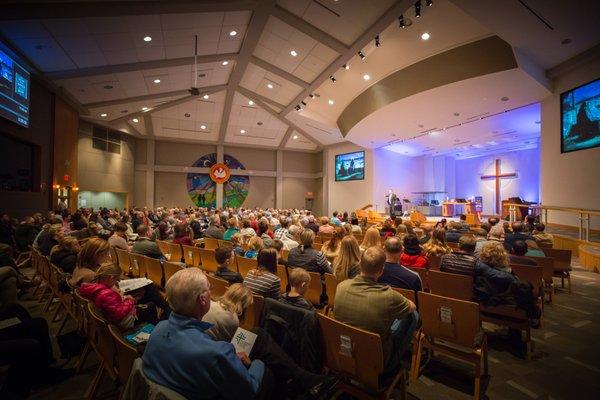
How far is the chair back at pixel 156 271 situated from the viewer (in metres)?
3.93

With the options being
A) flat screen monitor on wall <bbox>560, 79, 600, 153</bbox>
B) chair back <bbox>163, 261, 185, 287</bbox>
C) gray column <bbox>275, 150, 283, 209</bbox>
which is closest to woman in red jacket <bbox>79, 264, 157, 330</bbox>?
chair back <bbox>163, 261, 185, 287</bbox>

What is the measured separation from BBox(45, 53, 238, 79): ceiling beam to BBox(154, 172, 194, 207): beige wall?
955cm

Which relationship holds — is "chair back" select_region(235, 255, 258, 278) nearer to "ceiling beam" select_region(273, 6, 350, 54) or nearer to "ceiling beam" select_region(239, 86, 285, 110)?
"ceiling beam" select_region(273, 6, 350, 54)

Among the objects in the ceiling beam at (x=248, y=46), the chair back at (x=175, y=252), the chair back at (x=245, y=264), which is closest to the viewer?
the chair back at (x=245, y=264)

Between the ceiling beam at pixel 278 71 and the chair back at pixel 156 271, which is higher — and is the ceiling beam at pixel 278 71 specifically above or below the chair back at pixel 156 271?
above

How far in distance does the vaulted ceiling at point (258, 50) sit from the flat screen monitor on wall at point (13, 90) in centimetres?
59

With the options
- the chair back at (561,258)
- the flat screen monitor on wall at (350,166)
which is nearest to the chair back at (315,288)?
the chair back at (561,258)

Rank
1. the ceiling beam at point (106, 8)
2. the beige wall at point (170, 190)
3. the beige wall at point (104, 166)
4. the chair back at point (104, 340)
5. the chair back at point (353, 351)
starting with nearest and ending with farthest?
the chair back at point (353, 351)
the chair back at point (104, 340)
the ceiling beam at point (106, 8)
the beige wall at point (104, 166)
the beige wall at point (170, 190)

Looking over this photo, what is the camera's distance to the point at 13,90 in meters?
7.13

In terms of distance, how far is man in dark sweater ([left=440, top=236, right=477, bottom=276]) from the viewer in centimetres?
307

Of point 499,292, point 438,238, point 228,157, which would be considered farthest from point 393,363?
point 228,157

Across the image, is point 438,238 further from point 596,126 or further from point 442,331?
point 596,126

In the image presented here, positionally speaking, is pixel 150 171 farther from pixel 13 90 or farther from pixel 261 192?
pixel 13 90

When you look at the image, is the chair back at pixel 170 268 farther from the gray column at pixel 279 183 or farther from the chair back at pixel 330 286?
the gray column at pixel 279 183
